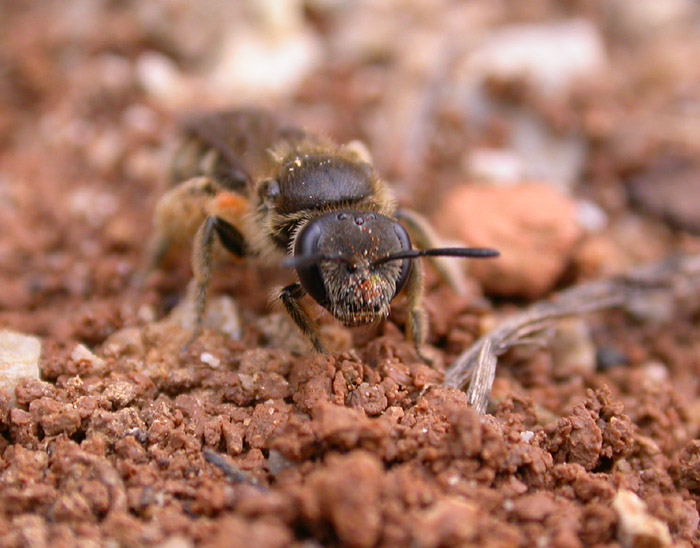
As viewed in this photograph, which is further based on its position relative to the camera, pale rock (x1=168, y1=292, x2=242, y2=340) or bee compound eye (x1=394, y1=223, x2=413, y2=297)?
pale rock (x1=168, y1=292, x2=242, y2=340)

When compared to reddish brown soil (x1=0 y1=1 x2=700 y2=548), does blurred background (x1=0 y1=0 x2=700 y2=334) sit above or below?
above

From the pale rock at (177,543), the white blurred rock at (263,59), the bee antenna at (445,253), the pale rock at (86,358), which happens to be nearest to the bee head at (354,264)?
the bee antenna at (445,253)

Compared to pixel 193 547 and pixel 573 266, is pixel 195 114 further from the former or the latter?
pixel 193 547

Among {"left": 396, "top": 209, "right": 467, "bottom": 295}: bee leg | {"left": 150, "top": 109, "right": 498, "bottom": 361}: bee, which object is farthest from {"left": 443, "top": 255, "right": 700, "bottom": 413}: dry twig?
{"left": 396, "top": 209, "right": 467, "bottom": 295}: bee leg

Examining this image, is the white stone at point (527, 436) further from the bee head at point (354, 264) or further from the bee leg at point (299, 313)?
the bee leg at point (299, 313)

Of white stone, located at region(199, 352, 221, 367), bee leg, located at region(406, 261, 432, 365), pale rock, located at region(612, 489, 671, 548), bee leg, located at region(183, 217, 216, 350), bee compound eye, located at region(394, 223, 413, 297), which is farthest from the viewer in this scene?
bee leg, located at region(183, 217, 216, 350)

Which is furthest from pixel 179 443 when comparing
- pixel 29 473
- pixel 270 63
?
pixel 270 63

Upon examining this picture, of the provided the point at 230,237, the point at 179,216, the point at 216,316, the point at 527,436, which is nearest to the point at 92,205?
the point at 179,216

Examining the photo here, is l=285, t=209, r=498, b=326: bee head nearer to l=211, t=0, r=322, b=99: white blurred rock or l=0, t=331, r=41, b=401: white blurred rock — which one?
l=0, t=331, r=41, b=401: white blurred rock
